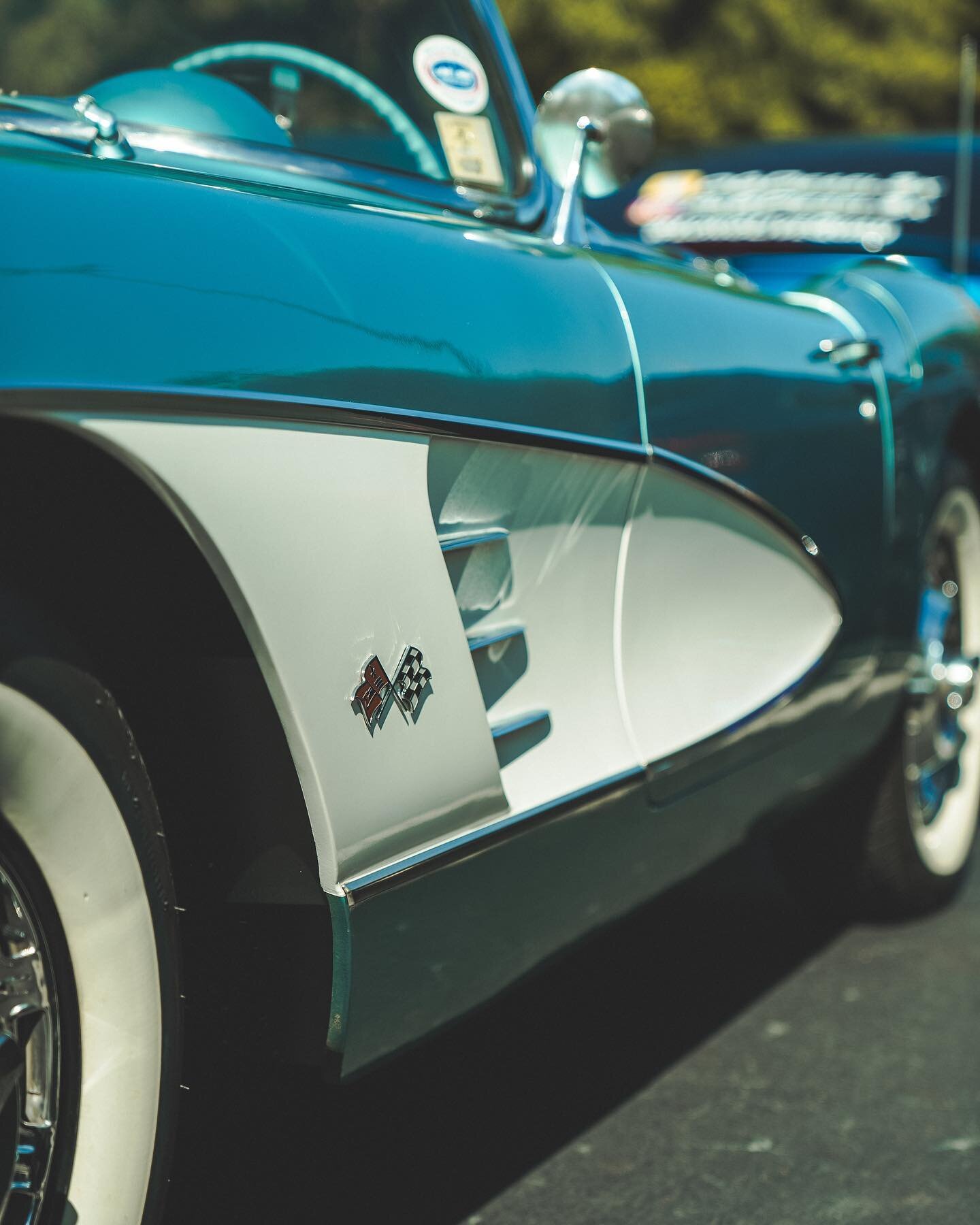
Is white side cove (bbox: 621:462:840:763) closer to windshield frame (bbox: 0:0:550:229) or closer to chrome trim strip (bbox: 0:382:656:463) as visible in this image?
chrome trim strip (bbox: 0:382:656:463)

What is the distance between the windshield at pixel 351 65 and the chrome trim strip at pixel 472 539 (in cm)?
73

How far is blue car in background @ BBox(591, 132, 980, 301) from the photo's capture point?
5.30 metres

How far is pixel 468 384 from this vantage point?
1.70 meters

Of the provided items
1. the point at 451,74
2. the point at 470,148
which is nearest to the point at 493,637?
the point at 470,148

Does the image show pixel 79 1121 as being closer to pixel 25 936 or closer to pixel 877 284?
pixel 25 936

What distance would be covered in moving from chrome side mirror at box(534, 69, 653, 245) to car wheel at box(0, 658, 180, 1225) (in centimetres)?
136

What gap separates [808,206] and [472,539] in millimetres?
4188

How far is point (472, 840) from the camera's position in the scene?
170 cm

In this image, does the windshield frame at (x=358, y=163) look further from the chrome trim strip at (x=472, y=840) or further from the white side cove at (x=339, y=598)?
the chrome trim strip at (x=472, y=840)

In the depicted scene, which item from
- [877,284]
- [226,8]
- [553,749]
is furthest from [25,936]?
[877,284]

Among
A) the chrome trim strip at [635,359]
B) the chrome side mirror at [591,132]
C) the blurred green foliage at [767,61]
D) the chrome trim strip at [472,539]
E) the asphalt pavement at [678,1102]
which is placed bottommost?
the asphalt pavement at [678,1102]

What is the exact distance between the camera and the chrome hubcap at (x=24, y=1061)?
1384mm

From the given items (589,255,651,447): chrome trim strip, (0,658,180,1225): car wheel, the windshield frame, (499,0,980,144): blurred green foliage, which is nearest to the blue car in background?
the windshield frame

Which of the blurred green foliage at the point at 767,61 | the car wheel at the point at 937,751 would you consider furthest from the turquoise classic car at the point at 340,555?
the blurred green foliage at the point at 767,61
